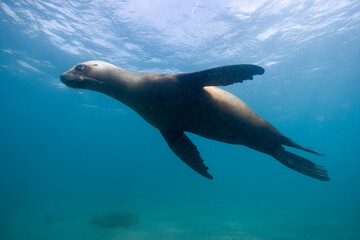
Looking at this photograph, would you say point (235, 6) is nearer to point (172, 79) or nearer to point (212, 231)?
point (172, 79)

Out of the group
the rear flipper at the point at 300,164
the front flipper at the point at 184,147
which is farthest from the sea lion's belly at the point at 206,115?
the rear flipper at the point at 300,164

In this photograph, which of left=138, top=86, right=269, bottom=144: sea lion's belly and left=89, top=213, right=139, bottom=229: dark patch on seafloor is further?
left=89, top=213, right=139, bottom=229: dark patch on seafloor

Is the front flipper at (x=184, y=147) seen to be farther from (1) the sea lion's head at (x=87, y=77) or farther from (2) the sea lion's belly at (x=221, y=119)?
(1) the sea lion's head at (x=87, y=77)

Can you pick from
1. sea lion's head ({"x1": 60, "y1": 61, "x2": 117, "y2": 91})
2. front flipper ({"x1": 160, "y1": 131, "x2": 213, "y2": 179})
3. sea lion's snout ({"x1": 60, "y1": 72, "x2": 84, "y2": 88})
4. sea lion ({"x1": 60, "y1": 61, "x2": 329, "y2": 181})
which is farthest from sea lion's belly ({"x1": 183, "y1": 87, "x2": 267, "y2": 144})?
sea lion's snout ({"x1": 60, "y1": 72, "x2": 84, "y2": 88})

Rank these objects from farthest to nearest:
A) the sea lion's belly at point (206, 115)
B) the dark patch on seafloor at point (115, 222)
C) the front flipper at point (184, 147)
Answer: the dark patch on seafloor at point (115, 222)
the front flipper at point (184, 147)
the sea lion's belly at point (206, 115)

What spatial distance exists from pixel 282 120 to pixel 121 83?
42.5 metres

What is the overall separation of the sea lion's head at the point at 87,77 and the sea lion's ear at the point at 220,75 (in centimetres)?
98

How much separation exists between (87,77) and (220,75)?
1606 millimetres

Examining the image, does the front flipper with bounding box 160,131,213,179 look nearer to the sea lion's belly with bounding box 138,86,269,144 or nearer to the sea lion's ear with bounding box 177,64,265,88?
the sea lion's belly with bounding box 138,86,269,144

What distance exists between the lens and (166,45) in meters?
13.9

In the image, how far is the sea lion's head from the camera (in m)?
2.51

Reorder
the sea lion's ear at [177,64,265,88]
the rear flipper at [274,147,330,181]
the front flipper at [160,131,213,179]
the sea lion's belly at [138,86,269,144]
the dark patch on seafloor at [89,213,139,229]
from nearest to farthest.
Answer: the sea lion's ear at [177,64,265,88]
the sea lion's belly at [138,86,269,144]
the rear flipper at [274,147,330,181]
the front flipper at [160,131,213,179]
the dark patch on seafloor at [89,213,139,229]

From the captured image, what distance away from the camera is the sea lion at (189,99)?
252 centimetres

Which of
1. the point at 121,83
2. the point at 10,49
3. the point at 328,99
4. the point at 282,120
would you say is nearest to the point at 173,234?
the point at 121,83
